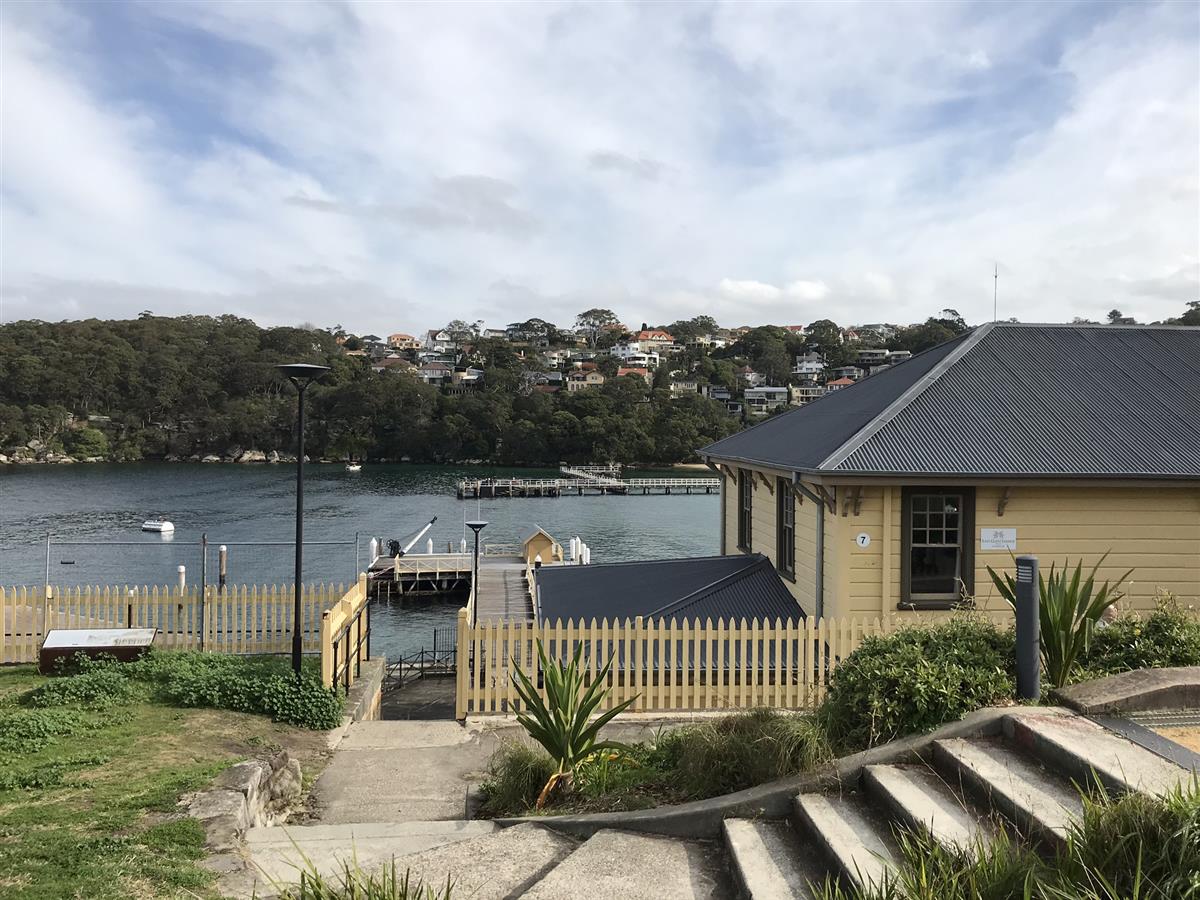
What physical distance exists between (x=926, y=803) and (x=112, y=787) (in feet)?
20.6

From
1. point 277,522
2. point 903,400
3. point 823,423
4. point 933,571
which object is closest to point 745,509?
point 823,423

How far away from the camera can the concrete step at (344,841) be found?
547 centimetres

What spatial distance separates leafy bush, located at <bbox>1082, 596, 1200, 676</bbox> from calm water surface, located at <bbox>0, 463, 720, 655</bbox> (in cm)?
2078

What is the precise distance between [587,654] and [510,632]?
1090mm

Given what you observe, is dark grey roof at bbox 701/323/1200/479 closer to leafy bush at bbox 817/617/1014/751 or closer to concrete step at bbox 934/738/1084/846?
leafy bush at bbox 817/617/1014/751

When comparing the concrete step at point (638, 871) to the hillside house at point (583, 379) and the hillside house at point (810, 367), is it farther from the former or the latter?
the hillside house at point (810, 367)

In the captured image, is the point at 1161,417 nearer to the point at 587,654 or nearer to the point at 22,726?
the point at 587,654

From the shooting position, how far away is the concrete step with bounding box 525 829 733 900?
15.2 ft

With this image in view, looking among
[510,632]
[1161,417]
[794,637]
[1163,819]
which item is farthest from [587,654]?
[1161,417]

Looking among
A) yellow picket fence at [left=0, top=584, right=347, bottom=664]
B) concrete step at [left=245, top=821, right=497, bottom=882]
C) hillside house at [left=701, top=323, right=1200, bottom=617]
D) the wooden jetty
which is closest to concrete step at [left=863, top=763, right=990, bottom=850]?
concrete step at [left=245, top=821, right=497, bottom=882]

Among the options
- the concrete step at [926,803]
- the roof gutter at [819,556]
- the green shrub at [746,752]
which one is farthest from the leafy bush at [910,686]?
the roof gutter at [819,556]

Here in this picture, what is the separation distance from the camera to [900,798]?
4.91 m

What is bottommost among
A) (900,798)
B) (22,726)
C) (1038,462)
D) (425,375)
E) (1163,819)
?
A: (22,726)

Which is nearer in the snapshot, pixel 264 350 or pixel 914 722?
pixel 914 722
